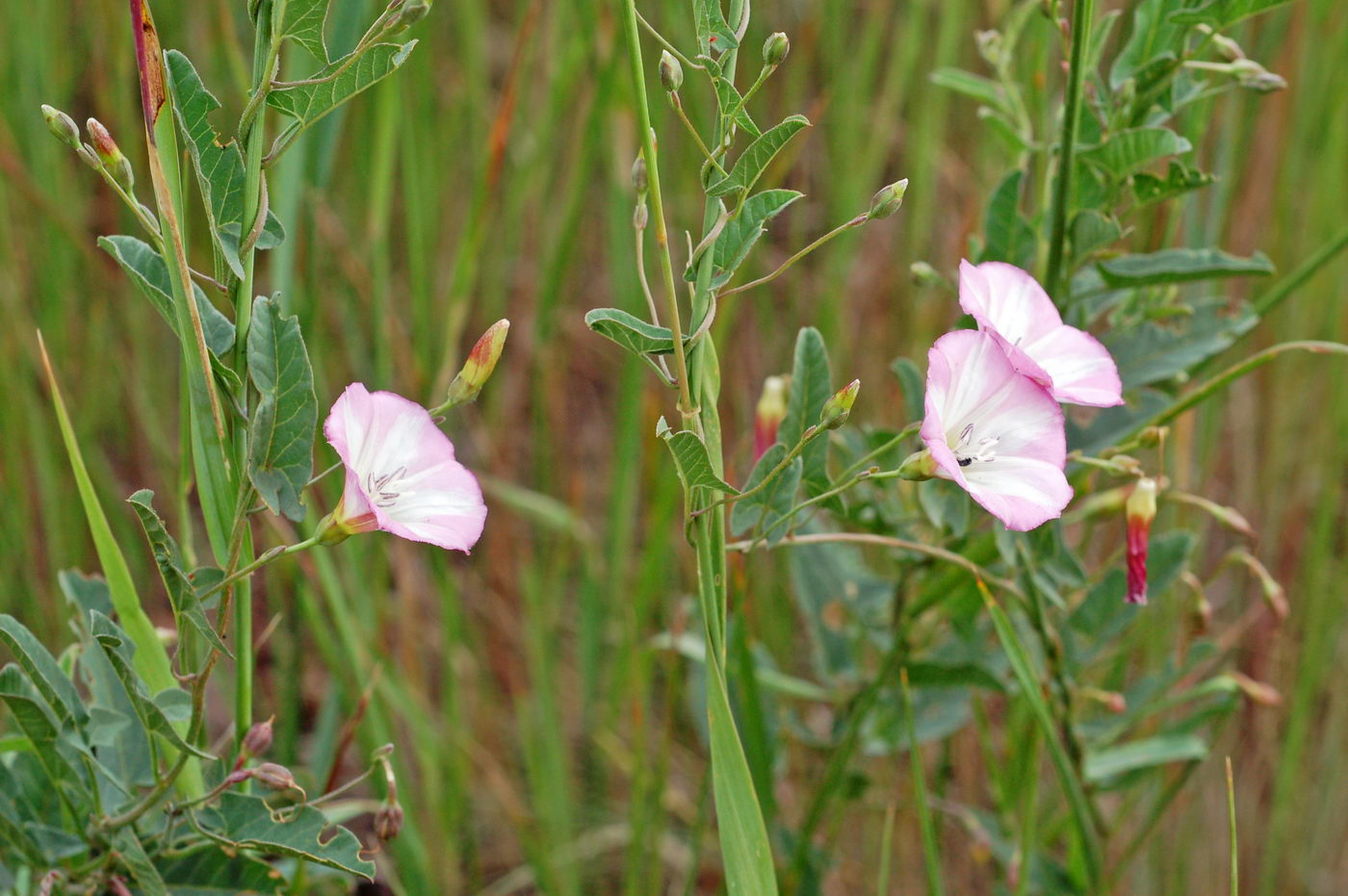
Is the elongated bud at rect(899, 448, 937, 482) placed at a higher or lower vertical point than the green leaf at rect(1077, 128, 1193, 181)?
lower

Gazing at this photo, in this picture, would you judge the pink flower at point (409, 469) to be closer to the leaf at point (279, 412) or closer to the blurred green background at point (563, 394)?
the leaf at point (279, 412)

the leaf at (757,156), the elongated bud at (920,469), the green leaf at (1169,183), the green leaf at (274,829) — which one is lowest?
the green leaf at (274,829)


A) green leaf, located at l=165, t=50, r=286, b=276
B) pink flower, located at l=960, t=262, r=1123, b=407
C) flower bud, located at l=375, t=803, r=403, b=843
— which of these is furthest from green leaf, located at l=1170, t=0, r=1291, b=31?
flower bud, located at l=375, t=803, r=403, b=843

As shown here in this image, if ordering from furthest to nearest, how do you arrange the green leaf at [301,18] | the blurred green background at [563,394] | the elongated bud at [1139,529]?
the blurred green background at [563,394]
the elongated bud at [1139,529]
the green leaf at [301,18]

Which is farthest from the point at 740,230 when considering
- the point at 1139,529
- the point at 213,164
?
the point at 1139,529

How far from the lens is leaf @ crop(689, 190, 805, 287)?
22.4 inches

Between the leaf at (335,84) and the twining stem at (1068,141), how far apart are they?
1.20 ft

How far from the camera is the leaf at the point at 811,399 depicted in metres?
0.67

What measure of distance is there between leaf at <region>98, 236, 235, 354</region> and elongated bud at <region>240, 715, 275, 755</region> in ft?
0.62

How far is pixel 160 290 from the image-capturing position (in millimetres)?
569

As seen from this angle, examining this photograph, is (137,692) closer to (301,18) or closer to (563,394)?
(301,18)

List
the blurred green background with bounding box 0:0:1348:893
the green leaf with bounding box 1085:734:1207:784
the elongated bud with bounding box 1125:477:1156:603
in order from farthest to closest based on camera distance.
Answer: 1. the blurred green background with bounding box 0:0:1348:893
2. the green leaf with bounding box 1085:734:1207:784
3. the elongated bud with bounding box 1125:477:1156:603

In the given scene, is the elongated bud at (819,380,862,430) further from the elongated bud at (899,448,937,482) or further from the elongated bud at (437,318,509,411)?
the elongated bud at (437,318,509,411)

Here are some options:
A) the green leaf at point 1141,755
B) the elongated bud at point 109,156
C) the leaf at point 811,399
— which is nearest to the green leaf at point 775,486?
the leaf at point 811,399
